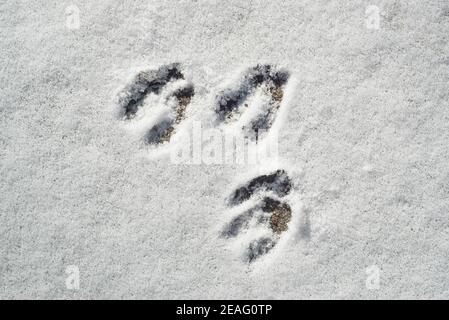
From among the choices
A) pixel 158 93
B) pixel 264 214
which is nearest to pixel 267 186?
pixel 264 214

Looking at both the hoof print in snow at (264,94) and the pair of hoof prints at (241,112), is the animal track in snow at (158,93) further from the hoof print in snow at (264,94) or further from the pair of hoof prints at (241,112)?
the hoof print in snow at (264,94)

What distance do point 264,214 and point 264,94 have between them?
1.52ft

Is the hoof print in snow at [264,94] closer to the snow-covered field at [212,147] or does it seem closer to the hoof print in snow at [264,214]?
the snow-covered field at [212,147]

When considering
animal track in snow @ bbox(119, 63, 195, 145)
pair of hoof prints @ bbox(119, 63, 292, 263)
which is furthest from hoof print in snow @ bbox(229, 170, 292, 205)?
animal track in snow @ bbox(119, 63, 195, 145)

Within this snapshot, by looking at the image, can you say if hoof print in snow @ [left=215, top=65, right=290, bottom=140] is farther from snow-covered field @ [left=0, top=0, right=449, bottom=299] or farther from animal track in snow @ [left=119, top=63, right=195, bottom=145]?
animal track in snow @ [left=119, top=63, right=195, bottom=145]

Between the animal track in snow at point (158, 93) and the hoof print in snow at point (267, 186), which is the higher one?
→ the animal track in snow at point (158, 93)

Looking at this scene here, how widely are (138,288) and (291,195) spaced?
2.26 ft

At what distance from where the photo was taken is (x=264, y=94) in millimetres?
2088

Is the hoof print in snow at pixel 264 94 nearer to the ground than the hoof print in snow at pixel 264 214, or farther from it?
farther from it

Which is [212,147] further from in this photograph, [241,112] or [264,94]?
[264,94]

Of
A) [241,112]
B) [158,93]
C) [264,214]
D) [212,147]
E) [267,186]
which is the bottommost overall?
[264,214]

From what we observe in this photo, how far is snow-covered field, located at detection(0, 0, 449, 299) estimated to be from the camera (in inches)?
81.7

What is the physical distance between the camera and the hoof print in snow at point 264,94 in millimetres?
2084

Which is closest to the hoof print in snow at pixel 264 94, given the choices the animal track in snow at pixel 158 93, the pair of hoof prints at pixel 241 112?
the pair of hoof prints at pixel 241 112
